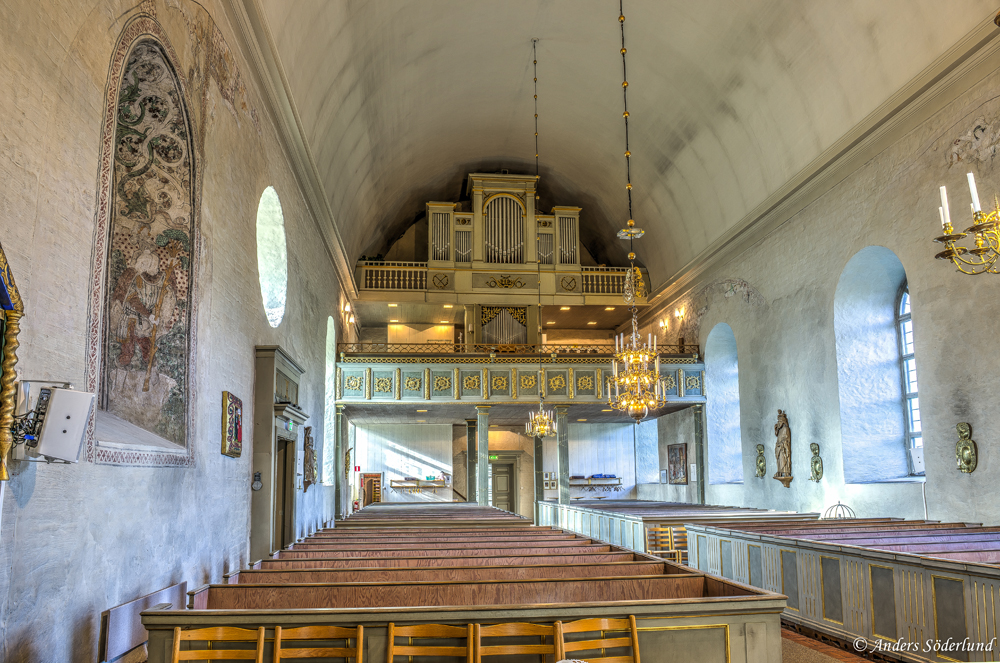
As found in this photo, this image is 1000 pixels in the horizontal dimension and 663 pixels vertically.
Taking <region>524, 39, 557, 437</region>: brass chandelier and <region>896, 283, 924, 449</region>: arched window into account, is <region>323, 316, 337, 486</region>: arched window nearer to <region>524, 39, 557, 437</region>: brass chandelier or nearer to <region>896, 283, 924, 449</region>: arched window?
<region>524, 39, 557, 437</region>: brass chandelier

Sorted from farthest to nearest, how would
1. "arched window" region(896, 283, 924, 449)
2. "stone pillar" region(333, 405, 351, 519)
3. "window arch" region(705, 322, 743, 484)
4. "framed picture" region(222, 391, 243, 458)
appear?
"window arch" region(705, 322, 743, 484) → "stone pillar" region(333, 405, 351, 519) → "arched window" region(896, 283, 924, 449) → "framed picture" region(222, 391, 243, 458)

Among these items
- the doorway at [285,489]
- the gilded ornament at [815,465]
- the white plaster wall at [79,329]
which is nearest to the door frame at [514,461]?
the gilded ornament at [815,465]

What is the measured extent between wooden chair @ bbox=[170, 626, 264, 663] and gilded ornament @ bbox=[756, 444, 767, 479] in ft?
44.2

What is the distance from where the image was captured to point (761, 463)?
50.8 ft

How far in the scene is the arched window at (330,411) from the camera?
54.3ft

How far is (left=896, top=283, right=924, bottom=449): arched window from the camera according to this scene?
12695 millimetres

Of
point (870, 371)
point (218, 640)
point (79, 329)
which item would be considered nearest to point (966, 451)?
point (870, 371)

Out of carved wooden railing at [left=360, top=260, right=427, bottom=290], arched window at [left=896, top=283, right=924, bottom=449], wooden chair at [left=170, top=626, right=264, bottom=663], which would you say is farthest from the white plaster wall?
carved wooden railing at [left=360, top=260, right=427, bottom=290]

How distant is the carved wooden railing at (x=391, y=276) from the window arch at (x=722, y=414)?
312 inches

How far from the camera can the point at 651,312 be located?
74.2 ft

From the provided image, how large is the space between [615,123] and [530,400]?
686 centimetres

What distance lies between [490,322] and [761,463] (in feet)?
27.1

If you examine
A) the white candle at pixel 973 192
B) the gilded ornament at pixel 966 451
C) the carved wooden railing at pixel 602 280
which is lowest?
the gilded ornament at pixel 966 451

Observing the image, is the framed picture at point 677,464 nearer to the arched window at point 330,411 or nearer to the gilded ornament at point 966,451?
the arched window at point 330,411
